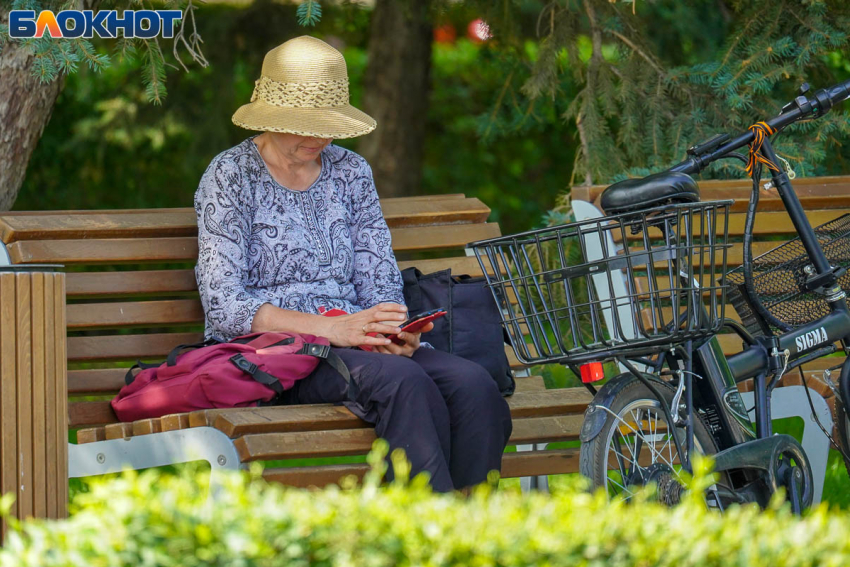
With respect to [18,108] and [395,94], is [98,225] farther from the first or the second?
[395,94]

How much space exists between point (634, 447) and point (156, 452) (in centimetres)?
119

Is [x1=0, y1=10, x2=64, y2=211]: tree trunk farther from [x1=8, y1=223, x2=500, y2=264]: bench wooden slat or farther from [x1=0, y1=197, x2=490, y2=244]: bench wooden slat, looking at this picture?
[x1=8, y1=223, x2=500, y2=264]: bench wooden slat

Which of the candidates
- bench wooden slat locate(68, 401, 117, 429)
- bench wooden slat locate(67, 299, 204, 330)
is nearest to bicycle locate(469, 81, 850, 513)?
bench wooden slat locate(67, 299, 204, 330)

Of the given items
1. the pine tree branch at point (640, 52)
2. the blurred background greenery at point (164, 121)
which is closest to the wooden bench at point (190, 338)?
the pine tree branch at point (640, 52)

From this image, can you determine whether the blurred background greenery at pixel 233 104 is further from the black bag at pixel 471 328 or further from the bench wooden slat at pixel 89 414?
the bench wooden slat at pixel 89 414

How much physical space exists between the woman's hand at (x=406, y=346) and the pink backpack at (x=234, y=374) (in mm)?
188

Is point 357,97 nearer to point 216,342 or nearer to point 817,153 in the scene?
point 817,153

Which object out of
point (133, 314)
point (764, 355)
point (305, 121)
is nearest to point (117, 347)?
point (133, 314)

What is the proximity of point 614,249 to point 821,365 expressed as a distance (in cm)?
92

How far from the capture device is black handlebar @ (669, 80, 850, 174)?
2857mm

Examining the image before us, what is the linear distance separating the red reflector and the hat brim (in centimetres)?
104

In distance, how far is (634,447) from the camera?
2.76 meters

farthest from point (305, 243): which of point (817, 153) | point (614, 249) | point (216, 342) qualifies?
point (817, 153)

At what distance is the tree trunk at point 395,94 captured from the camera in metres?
6.92
